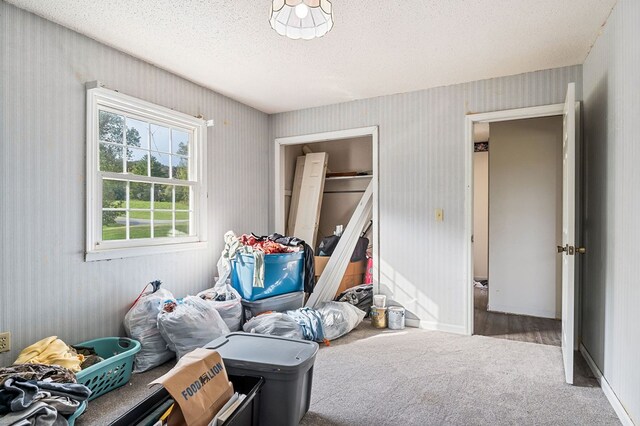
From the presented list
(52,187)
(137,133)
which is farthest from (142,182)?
(52,187)

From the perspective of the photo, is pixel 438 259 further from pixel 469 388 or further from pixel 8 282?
pixel 8 282

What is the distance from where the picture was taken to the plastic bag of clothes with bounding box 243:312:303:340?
3029 millimetres

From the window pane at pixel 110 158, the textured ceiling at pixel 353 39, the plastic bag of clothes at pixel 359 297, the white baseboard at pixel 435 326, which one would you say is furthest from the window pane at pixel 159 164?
the white baseboard at pixel 435 326

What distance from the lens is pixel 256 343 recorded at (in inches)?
74.3

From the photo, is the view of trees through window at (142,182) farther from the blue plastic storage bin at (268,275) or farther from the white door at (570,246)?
the white door at (570,246)

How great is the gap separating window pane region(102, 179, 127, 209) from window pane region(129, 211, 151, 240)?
4.8 inches

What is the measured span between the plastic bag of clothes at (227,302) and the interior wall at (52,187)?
41cm

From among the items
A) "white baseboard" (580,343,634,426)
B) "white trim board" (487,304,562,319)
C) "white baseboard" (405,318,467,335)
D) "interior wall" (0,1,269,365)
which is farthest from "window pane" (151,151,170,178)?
"white trim board" (487,304,562,319)

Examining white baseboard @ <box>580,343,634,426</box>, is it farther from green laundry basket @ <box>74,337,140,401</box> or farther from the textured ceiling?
green laundry basket @ <box>74,337,140,401</box>

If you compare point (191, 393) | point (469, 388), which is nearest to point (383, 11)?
point (191, 393)

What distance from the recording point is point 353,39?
262 centimetres

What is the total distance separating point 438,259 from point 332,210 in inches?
91.0

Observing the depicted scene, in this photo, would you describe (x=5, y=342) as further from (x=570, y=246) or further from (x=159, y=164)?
(x=570, y=246)

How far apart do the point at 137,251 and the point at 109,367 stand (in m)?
0.96
